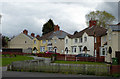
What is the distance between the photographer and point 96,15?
5884 centimetres

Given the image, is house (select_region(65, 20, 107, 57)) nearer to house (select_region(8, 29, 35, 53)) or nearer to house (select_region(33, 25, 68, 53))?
house (select_region(33, 25, 68, 53))

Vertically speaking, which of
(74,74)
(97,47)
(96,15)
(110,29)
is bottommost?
(74,74)

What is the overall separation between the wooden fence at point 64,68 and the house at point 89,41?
2117 cm

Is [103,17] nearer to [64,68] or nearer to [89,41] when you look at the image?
[89,41]

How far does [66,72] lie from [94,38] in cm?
2620

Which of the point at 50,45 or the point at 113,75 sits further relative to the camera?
the point at 50,45

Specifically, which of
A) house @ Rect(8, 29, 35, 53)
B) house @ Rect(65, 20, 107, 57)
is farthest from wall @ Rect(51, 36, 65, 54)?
house @ Rect(8, 29, 35, 53)

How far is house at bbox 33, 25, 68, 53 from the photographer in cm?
6277

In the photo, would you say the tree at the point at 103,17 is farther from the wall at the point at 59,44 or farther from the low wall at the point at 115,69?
the low wall at the point at 115,69

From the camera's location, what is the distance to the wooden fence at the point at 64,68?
639 inches

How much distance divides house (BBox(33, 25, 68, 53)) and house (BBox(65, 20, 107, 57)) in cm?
557

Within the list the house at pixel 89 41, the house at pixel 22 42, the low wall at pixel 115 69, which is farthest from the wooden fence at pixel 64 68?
the house at pixel 22 42

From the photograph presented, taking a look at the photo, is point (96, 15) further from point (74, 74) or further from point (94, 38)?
point (74, 74)

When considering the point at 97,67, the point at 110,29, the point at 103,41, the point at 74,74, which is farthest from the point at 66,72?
the point at 103,41
